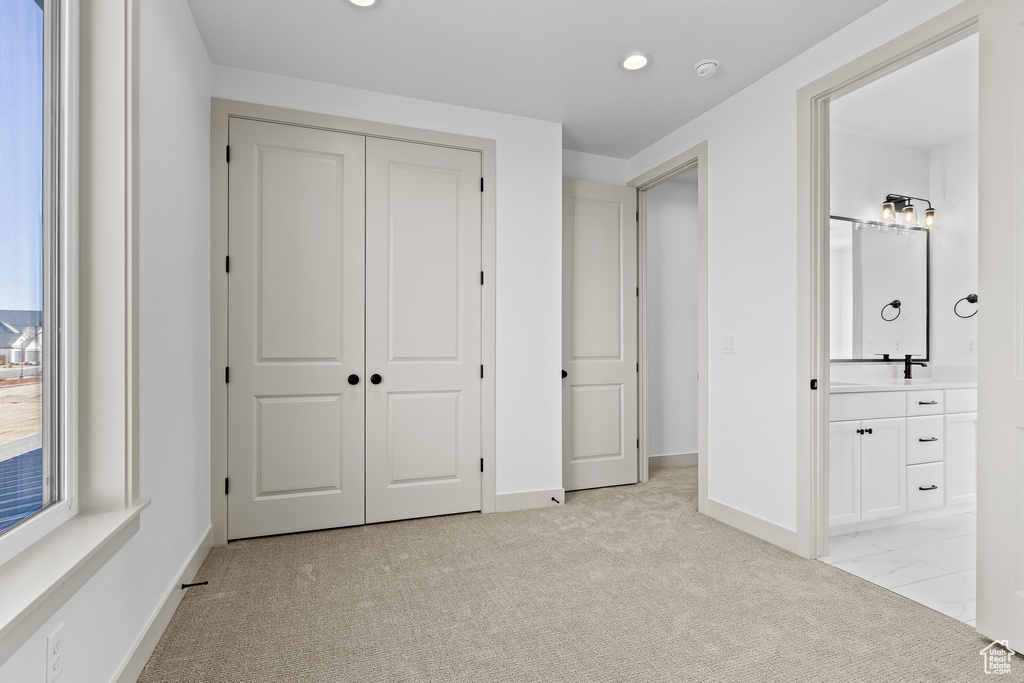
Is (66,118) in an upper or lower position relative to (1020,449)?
upper

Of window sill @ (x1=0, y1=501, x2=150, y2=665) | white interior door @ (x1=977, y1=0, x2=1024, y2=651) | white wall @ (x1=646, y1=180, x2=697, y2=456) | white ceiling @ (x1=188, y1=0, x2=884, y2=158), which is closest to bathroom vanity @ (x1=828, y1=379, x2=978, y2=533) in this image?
white interior door @ (x1=977, y1=0, x2=1024, y2=651)

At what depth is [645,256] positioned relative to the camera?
4.21 meters

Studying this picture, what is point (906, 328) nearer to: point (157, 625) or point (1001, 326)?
point (1001, 326)

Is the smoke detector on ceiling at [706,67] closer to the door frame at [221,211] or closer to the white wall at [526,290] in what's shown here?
the white wall at [526,290]

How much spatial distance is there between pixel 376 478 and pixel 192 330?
1.29 meters

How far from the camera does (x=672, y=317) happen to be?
4734 mm

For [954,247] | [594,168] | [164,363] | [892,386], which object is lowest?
[892,386]

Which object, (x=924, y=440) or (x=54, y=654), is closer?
(x=54, y=654)

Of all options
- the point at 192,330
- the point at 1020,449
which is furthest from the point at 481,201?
the point at 1020,449

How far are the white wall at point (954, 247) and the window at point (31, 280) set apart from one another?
5014 mm

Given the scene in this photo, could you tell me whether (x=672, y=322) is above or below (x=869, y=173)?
below

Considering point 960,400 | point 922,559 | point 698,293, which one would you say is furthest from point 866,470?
point 698,293

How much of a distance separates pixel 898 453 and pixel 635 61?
263 cm

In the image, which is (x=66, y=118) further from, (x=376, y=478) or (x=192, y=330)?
(x=376, y=478)
